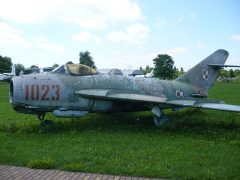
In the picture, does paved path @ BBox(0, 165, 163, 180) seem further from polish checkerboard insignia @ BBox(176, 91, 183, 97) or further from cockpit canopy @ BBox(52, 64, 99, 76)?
polish checkerboard insignia @ BBox(176, 91, 183, 97)

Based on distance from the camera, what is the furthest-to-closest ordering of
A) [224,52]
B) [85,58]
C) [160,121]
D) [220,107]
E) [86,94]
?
[85,58]
[224,52]
[160,121]
[86,94]
[220,107]

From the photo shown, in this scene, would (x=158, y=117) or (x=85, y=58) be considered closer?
(x=158, y=117)

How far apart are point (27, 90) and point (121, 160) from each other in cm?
460

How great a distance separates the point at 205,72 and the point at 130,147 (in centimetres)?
866

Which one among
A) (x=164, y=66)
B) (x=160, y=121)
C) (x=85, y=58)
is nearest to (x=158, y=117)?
(x=160, y=121)

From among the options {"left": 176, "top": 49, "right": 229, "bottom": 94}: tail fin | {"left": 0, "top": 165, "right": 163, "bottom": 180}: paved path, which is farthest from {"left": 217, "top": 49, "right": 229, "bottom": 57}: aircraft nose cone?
{"left": 0, "top": 165, "right": 163, "bottom": 180}: paved path

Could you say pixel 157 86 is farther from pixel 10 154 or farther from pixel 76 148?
pixel 10 154

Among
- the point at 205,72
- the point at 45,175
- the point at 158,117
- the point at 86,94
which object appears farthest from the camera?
the point at 205,72

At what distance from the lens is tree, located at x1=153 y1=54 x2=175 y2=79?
4185 inches

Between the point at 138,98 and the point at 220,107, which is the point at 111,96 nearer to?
the point at 138,98

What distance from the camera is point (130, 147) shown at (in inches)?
323

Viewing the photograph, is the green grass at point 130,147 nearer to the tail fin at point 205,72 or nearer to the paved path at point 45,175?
the paved path at point 45,175

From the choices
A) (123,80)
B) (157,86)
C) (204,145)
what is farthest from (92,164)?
(157,86)

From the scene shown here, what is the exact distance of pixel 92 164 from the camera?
6.65 meters
